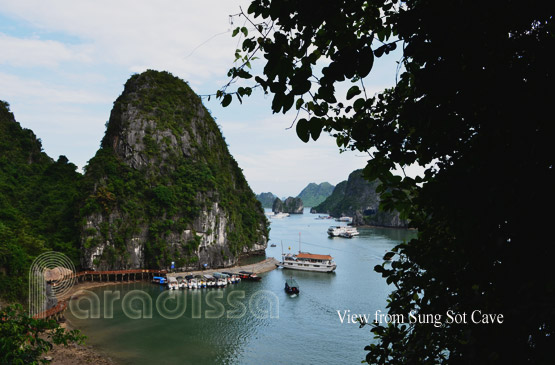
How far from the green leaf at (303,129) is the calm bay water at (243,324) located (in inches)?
503

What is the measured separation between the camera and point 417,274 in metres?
2.60

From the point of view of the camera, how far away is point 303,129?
1.71 metres

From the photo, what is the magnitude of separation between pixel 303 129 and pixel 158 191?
41958 millimetres

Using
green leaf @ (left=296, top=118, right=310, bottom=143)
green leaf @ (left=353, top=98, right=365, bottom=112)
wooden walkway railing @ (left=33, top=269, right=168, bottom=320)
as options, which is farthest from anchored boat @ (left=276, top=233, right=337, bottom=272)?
green leaf @ (left=296, top=118, right=310, bottom=143)

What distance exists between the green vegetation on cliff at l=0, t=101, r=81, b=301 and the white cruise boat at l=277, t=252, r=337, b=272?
23169mm

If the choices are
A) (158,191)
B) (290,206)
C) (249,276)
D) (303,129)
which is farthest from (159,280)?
(290,206)

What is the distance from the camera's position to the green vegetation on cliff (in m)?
21.2

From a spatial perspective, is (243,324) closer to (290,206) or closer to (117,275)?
(117,275)

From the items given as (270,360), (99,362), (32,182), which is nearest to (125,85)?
(32,182)

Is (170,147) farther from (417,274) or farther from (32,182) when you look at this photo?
(417,274)

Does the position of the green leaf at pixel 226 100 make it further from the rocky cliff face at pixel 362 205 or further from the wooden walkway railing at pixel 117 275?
the rocky cliff face at pixel 362 205

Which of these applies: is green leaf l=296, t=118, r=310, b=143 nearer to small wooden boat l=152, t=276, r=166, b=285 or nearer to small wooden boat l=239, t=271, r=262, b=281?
small wooden boat l=152, t=276, r=166, b=285

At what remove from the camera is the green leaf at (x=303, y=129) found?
1690 millimetres

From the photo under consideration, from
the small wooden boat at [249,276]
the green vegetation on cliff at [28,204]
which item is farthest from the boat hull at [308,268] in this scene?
the green vegetation on cliff at [28,204]
